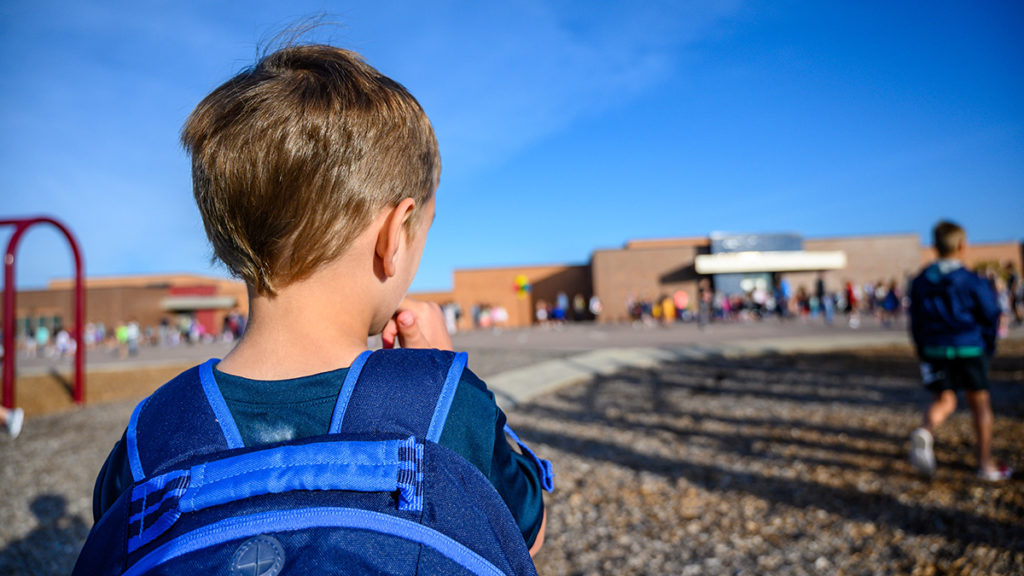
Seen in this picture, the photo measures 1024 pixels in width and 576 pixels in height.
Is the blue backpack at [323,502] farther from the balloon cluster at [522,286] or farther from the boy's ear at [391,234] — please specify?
the balloon cluster at [522,286]

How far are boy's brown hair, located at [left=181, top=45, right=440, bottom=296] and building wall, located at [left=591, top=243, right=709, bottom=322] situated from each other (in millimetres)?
37274

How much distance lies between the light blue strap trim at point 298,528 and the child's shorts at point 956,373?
4.33 m

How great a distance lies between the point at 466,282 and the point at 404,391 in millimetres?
40884

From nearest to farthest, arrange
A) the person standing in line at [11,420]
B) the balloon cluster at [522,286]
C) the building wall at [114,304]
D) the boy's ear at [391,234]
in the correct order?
the boy's ear at [391,234] → the person standing in line at [11,420] → the balloon cluster at [522,286] → the building wall at [114,304]

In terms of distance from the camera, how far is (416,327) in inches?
44.4

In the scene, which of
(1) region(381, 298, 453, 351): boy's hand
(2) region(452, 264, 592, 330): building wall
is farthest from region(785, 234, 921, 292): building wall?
(1) region(381, 298, 453, 351): boy's hand

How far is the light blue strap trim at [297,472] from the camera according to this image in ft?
2.31

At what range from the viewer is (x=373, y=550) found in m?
0.70

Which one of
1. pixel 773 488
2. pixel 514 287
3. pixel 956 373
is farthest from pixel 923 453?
pixel 514 287

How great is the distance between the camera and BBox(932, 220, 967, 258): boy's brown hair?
155 inches

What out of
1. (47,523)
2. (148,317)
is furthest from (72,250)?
(148,317)

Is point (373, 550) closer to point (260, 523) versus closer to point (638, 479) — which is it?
point (260, 523)

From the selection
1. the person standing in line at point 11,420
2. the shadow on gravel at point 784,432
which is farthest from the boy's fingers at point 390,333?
the person standing in line at point 11,420

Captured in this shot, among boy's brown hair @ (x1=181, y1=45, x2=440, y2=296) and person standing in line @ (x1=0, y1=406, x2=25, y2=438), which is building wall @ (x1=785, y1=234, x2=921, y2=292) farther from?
boy's brown hair @ (x1=181, y1=45, x2=440, y2=296)
